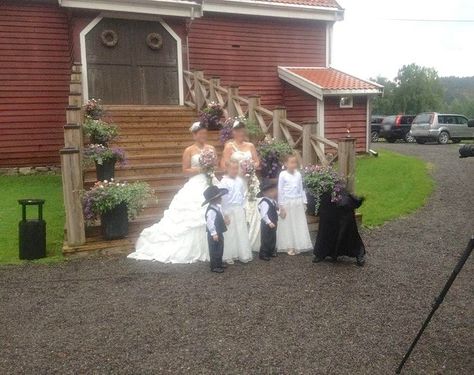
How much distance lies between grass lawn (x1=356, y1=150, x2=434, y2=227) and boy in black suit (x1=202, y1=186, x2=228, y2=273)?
3.64 meters

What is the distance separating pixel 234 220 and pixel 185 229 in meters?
0.74

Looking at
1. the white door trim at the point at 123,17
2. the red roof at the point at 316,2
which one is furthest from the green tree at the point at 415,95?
the white door trim at the point at 123,17

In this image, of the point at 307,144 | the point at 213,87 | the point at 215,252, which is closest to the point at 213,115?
the point at 213,87

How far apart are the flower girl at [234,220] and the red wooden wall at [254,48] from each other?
10.6 m

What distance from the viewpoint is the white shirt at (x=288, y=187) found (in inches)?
281

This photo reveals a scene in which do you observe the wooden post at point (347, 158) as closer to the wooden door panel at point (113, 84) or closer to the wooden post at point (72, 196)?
the wooden post at point (72, 196)

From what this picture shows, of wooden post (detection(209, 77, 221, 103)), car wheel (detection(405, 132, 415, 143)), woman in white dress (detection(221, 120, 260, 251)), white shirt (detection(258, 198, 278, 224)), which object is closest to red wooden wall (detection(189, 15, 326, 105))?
wooden post (detection(209, 77, 221, 103))

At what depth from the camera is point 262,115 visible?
40.0 feet

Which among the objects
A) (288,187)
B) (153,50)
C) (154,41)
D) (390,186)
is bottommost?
(390,186)

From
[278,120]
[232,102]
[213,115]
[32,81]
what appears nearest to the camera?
[278,120]

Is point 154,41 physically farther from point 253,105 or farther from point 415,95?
point 415,95

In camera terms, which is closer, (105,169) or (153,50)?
(105,169)

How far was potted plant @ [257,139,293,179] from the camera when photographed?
9234 mm

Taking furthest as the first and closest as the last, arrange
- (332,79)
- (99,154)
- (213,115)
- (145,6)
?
(332,79), (145,6), (213,115), (99,154)
